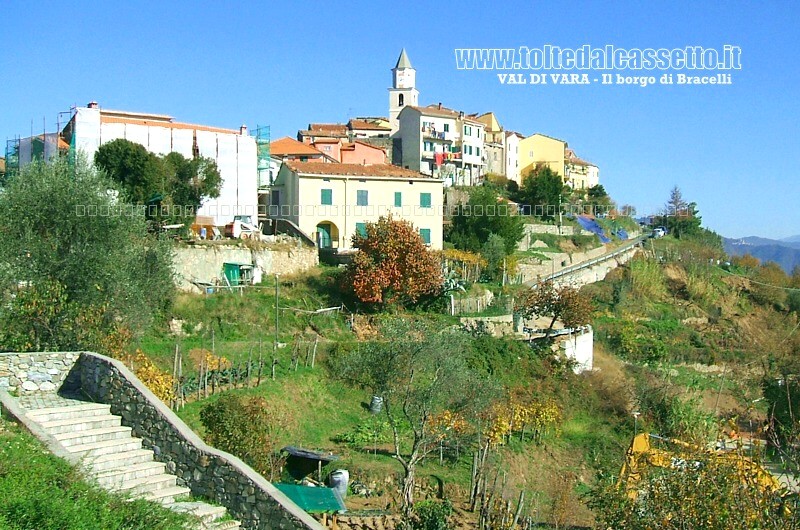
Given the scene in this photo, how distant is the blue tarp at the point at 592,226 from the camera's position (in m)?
54.6

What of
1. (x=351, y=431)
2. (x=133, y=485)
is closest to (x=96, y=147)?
(x=351, y=431)

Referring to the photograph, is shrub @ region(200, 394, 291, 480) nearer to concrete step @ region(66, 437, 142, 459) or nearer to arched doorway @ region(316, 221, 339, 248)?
concrete step @ region(66, 437, 142, 459)

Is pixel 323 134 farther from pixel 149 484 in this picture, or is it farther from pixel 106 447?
pixel 149 484

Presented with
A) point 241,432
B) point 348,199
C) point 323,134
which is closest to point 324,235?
point 348,199

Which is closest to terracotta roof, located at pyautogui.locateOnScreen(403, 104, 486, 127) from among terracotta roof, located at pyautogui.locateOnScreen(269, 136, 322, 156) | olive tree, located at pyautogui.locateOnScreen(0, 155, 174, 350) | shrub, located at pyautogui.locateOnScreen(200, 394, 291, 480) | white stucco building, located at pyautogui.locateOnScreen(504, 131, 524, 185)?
white stucco building, located at pyautogui.locateOnScreen(504, 131, 524, 185)

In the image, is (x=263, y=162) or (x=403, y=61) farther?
(x=403, y=61)

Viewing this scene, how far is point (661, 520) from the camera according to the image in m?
9.55

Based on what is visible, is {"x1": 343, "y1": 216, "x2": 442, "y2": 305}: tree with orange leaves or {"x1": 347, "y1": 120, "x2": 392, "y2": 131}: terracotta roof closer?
{"x1": 343, "y1": 216, "x2": 442, "y2": 305}: tree with orange leaves

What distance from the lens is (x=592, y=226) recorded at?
183ft

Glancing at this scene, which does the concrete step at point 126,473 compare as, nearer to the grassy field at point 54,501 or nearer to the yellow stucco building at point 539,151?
the grassy field at point 54,501

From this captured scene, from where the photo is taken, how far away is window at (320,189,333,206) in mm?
39000

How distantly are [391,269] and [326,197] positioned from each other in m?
9.60

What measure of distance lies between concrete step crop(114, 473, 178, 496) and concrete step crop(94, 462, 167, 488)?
0.06 m

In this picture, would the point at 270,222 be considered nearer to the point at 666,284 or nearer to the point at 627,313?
the point at 627,313
